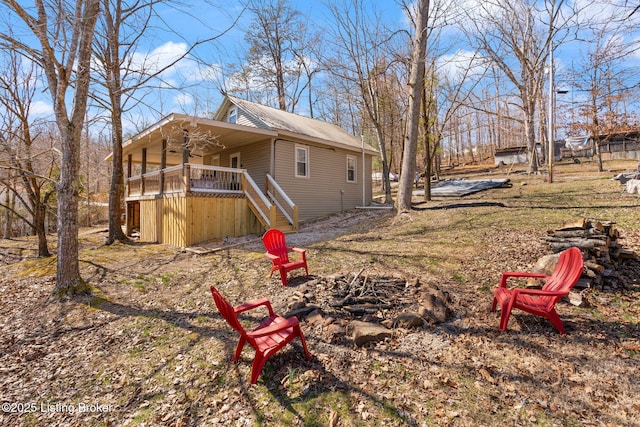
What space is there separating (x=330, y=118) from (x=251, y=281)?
25554mm

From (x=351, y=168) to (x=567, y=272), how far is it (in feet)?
43.9

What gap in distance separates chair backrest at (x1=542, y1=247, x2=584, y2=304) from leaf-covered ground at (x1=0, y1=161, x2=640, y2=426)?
45 cm

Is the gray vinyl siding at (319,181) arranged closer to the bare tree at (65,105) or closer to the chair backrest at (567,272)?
the bare tree at (65,105)

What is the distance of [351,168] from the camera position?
16438 millimetres

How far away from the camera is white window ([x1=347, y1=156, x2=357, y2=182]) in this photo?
1616 centimetres

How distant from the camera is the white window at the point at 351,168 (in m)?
16.2

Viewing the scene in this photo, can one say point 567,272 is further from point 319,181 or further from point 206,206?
point 319,181

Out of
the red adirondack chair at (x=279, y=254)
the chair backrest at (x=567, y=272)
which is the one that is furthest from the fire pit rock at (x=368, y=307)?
the chair backrest at (x=567, y=272)

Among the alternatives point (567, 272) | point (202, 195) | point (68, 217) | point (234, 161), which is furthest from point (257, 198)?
point (567, 272)

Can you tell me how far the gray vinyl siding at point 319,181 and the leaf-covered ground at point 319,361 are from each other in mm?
7444

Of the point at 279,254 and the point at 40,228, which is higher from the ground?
the point at 40,228

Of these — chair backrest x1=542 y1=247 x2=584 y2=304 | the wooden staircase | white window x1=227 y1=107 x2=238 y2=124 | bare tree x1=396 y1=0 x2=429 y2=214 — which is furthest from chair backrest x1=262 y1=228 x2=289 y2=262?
white window x1=227 y1=107 x2=238 y2=124

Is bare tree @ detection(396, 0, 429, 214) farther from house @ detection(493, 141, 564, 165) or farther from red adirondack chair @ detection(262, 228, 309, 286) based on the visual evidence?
house @ detection(493, 141, 564, 165)

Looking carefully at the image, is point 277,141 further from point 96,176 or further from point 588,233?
point 96,176
